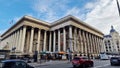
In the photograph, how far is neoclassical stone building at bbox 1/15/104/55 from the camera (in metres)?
53.9

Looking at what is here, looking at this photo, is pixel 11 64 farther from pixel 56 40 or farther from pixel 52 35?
pixel 52 35

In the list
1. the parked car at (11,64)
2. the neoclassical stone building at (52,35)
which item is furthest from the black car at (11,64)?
the neoclassical stone building at (52,35)

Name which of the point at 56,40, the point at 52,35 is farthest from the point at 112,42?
the point at 56,40

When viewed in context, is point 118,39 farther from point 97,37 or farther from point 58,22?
point 58,22

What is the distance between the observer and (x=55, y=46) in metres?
59.8

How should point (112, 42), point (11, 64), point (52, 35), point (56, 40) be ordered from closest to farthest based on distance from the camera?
point (11, 64)
point (56, 40)
point (52, 35)
point (112, 42)

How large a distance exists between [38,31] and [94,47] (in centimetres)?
3347

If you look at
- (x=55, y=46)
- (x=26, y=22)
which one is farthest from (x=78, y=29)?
(x=26, y=22)

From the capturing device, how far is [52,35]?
64.7m

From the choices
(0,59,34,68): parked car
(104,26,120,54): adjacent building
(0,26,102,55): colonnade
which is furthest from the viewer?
(104,26,120,54): adjacent building

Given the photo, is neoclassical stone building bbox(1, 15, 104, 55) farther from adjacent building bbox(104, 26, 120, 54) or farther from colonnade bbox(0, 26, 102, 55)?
adjacent building bbox(104, 26, 120, 54)

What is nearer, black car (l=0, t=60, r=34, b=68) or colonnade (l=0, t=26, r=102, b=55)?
black car (l=0, t=60, r=34, b=68)

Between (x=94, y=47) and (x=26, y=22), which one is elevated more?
(x=26, y=22)

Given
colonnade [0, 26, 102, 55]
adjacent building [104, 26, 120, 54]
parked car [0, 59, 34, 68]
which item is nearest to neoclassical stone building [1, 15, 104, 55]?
colonnade [0, 26, 102, 55]
